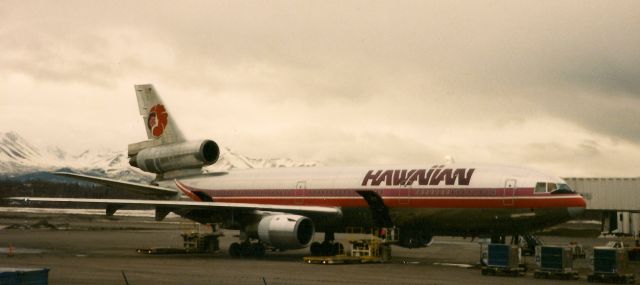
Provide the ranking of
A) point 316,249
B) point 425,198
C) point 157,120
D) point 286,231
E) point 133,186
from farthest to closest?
point 157,120 → point 133,186 → point 316,249 → point 286,231 → point 425,198

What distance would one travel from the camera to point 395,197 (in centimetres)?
3203

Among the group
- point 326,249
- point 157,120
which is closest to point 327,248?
point 326,249

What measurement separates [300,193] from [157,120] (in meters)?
11.1

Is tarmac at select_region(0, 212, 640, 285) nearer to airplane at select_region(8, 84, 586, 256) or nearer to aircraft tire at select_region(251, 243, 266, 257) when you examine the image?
aircraft tire at select_region(251, 243, 266, 257)

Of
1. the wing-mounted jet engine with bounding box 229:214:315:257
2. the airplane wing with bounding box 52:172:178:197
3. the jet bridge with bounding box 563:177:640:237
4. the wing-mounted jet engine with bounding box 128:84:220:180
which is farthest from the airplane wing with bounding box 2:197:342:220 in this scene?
the jet bridge with bounding box 563:177:640:237

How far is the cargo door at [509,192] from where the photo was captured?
29.0 m

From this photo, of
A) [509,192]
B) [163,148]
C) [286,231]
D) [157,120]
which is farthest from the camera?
[157,120]

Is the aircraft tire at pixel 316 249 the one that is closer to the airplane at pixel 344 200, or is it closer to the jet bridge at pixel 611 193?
the airplane at pixel 344 200

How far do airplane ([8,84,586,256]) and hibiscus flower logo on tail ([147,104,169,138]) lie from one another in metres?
0.44

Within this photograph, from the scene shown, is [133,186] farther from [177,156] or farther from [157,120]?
[157,120]

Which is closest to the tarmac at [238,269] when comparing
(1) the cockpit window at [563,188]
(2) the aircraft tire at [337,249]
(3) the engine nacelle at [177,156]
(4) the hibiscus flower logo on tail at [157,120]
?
(2) the aircraft tire at [337,249]

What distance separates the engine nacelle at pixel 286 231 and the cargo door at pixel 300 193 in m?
3.38

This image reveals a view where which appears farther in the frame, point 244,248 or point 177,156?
point 177,156

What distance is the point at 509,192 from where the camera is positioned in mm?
29078
